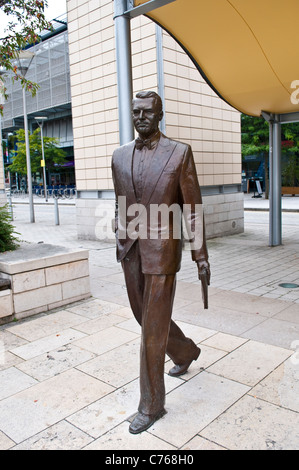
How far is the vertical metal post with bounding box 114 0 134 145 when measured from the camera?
6.07 meters

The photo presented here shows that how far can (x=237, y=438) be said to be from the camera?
2.76 metres

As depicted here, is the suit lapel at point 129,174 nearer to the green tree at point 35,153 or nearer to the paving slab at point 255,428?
the paving slab at point 255,428

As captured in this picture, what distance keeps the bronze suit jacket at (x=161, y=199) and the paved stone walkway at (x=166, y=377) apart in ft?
3.66

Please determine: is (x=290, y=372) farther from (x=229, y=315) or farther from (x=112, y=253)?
(x=112, y=253)

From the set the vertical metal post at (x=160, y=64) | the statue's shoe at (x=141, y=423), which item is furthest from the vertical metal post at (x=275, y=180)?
the statue's shoe at (x=141, y=423)

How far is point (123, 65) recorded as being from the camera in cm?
628

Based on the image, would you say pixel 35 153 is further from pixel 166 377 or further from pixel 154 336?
pixel 154 336

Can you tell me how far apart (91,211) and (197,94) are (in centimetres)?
430

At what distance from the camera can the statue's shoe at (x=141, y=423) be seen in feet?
9.34

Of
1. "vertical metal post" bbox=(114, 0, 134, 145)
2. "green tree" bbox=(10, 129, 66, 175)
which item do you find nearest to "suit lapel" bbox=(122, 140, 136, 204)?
"vertical metal post" bbox=(114, 0, 134, 145)

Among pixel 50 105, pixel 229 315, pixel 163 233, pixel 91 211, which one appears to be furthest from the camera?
pixel 50 105

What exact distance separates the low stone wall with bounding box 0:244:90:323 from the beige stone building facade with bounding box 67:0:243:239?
16.2 feet

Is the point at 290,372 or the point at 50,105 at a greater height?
the point at 50,105

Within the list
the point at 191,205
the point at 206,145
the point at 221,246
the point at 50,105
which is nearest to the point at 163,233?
the point at 191,205
